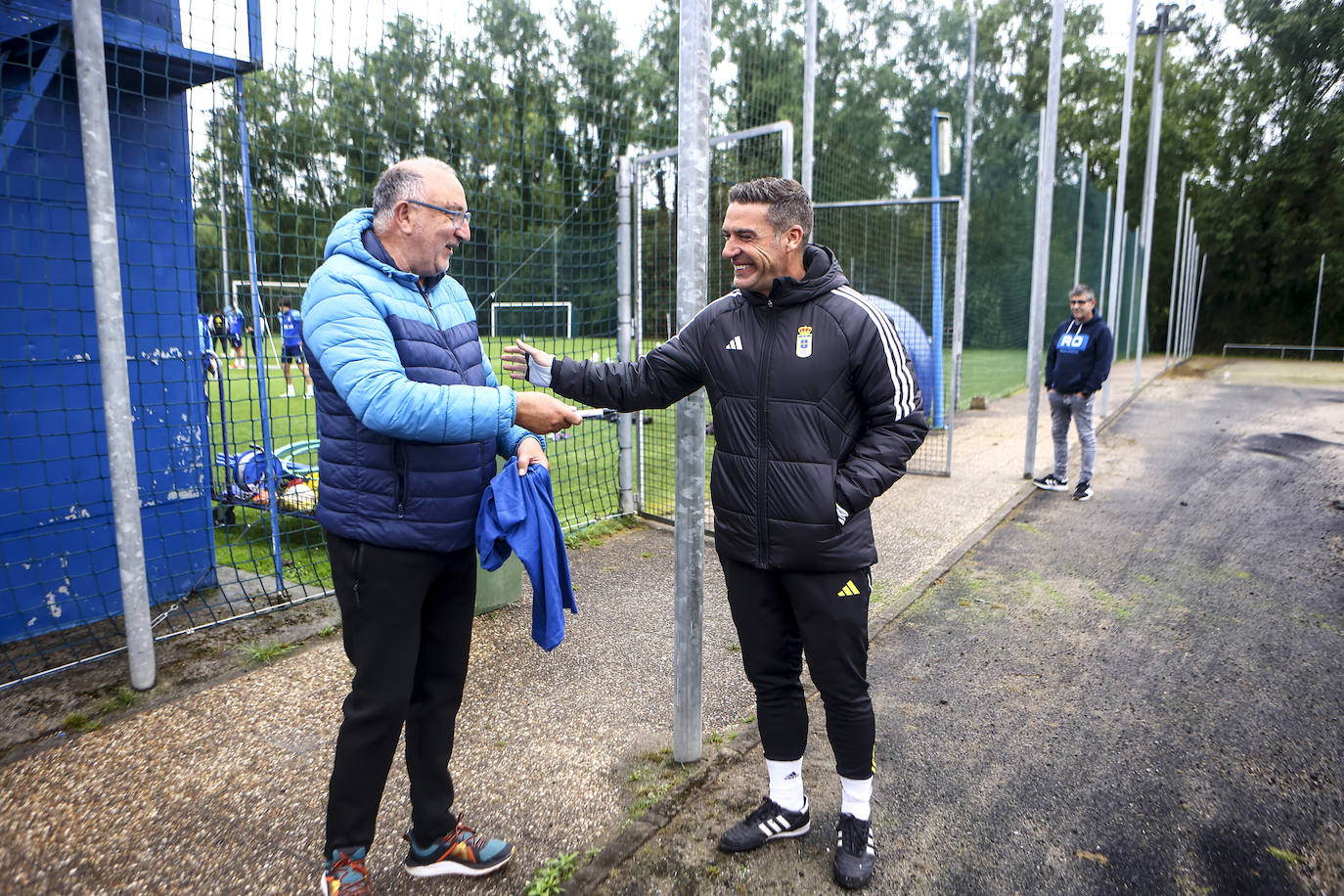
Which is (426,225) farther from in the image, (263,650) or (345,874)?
(263,650)

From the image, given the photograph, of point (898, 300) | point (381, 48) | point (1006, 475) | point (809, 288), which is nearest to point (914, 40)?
point (898, 300)

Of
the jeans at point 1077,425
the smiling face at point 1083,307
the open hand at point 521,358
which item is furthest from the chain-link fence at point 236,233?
the jeans at point 1077,425

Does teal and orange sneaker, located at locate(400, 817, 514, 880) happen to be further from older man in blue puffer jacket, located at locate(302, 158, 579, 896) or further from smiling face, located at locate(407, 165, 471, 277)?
smiling face, located at locate(407, 165, 471, 277)

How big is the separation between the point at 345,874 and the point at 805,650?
144 cm

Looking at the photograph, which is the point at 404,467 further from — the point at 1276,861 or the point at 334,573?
the point at 1276,861

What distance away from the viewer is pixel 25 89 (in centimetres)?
377

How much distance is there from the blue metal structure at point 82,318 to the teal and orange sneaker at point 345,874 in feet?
9.33

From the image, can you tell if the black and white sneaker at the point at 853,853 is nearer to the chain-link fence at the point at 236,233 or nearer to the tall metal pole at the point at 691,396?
the tall metal pole at the point at 691,396

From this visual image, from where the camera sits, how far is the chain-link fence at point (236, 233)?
13.3 feet

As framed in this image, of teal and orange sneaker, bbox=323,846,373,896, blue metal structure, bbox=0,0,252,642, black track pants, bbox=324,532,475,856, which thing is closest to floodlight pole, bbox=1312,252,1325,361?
blue metal structure, bbox=0,0,252,642

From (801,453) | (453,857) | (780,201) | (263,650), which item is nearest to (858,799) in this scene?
(801,453)

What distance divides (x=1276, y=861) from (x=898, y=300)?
38.1 ft

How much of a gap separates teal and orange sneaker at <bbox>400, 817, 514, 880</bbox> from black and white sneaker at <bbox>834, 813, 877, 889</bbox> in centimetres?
102

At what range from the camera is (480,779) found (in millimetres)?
3090
